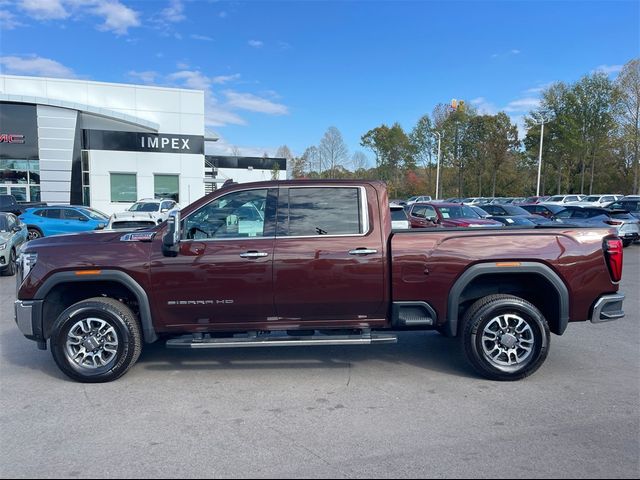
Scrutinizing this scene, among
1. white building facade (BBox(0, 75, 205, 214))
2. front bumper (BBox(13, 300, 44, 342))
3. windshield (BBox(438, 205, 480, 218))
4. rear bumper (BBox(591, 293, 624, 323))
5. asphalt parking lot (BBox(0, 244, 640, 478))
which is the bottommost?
asphalt parking lot (BBox(0, 244, 640, 478))

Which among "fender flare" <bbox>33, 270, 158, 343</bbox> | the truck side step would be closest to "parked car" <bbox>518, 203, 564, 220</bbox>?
the truck side step

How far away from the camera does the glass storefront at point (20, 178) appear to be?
1106 inches

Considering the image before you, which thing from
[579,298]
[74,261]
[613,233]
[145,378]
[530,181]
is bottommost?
[145,378]

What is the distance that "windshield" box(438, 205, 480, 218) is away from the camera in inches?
607

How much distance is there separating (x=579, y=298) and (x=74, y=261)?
498cm

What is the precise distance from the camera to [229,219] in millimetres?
4621

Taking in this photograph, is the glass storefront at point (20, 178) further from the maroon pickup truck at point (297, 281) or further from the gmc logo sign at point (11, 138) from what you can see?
the maroon pickup truck at point (297, 281)

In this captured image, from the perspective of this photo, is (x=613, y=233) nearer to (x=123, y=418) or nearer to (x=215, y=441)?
(x=215, y=441)

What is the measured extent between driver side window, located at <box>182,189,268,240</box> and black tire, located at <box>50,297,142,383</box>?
1.04 meters

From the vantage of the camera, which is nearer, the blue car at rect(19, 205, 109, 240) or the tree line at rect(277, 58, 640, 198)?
the blue car at rect(19, 205, 109, 240)

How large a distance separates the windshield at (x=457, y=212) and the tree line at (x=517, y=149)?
113 feet

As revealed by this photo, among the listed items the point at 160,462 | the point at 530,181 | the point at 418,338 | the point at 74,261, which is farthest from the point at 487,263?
the point at 530,181

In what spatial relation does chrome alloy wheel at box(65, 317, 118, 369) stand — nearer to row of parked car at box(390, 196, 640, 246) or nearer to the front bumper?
the front bumper

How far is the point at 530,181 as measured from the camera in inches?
2381
